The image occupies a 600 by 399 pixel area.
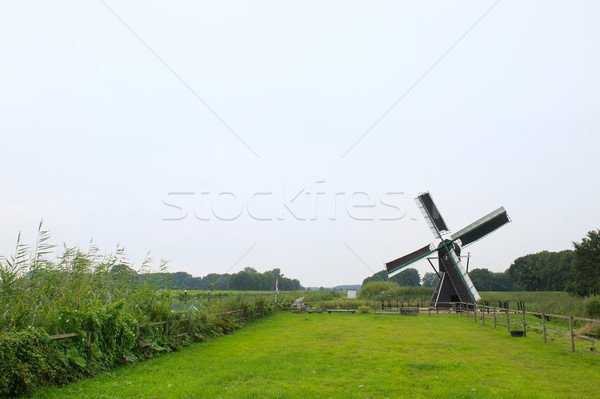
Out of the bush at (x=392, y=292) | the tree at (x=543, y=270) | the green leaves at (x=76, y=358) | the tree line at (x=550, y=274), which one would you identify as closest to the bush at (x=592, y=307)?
the bush at (x=392, y=292)

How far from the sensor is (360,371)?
7.25m

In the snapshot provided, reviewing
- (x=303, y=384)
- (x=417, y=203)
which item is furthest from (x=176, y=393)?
(x=417, y=203)

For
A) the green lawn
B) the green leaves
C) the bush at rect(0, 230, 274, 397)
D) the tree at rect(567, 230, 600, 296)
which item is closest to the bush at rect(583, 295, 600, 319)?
the green lawn

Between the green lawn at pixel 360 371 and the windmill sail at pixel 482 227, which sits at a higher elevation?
the windmill sail at pixel 482 227

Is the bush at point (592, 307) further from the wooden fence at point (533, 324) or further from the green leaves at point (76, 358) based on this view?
the green leaves at point (76, 358)

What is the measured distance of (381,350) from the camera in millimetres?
9734

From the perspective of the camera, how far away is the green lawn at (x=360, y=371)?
5871 millimetres

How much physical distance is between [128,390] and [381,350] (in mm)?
6105

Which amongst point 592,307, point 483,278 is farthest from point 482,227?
point 483,278

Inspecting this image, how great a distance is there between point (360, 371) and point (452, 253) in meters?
20.6

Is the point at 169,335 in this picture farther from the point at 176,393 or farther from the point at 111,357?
the point at 176,393

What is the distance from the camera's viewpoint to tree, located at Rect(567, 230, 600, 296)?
4090 centimetres

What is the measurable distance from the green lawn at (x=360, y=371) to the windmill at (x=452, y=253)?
13627mm

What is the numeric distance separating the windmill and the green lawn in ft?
44.7
